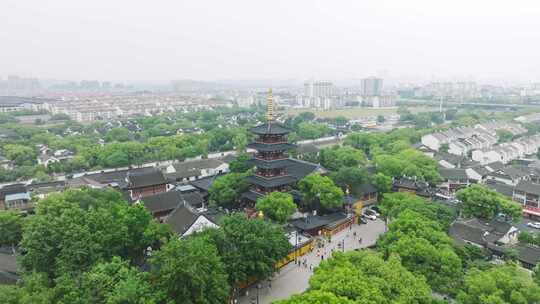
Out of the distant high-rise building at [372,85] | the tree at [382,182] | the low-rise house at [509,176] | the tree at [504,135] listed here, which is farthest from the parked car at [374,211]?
the distant high-rise building at [372,85]

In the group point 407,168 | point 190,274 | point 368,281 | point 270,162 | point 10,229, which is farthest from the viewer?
point 407,168

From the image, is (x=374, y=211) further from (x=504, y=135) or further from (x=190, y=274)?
(x=504, y=135)

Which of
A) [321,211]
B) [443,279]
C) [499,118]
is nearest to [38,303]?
[443,279]

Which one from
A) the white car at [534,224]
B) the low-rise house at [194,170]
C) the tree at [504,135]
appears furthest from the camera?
the tree at [504,135]

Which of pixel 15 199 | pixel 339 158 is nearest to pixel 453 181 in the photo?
pixel 339 158

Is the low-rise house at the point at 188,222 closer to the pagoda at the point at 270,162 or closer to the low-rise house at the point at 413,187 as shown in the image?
the pagoda at the point at 270,162

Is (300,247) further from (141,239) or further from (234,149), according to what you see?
(234,149)

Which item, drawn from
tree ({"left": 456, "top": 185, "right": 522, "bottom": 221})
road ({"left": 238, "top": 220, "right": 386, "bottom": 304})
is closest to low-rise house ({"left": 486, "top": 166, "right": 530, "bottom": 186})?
tree ({"left": 456, "top": 185, "right": 522, "bottom": 221})

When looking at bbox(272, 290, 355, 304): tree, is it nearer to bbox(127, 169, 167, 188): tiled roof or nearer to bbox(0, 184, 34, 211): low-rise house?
bbox(127, 169, 167, 188): tiled roof
